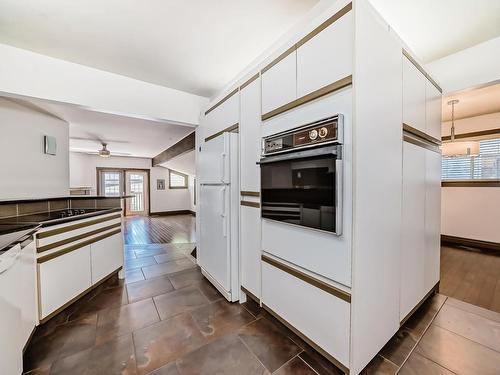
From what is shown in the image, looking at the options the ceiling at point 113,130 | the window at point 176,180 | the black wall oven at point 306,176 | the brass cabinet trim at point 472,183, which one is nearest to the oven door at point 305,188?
the black wall oven at point 306,176

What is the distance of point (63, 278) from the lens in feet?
6.27

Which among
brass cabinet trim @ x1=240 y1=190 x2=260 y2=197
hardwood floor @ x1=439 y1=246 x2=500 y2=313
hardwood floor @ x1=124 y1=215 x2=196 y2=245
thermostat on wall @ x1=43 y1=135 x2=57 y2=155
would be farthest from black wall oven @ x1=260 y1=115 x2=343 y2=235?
hardwood floor @ x1=124 y1=215 x2=196 y2=245

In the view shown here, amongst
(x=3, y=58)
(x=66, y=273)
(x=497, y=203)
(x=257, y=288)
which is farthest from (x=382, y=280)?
(x=497, y=203)

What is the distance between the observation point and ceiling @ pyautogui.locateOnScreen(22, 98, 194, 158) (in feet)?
11.0

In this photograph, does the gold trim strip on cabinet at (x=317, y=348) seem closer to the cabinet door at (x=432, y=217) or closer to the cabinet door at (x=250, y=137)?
the cabinet door at (x=250, y=137)

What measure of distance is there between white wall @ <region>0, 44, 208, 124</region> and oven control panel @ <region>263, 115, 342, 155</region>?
1926 mm

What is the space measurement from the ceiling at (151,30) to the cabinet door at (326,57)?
0.53 meters

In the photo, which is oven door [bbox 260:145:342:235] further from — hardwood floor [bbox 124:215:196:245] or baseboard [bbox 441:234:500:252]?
baseboard [bbox 441:234:500:252]

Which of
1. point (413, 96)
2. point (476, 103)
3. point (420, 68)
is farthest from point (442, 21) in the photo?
point (476, 103)

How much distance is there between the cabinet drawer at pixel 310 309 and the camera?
1239mm

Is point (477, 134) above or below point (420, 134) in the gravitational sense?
above

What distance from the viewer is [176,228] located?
6242mm

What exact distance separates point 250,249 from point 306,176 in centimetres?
100

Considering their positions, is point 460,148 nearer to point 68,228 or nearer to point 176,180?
point 68,228
